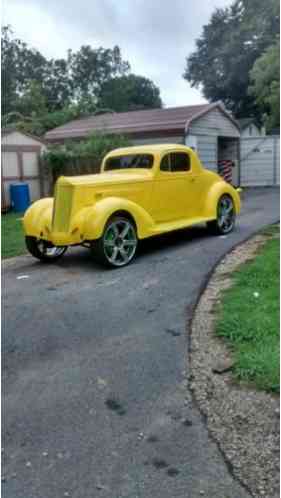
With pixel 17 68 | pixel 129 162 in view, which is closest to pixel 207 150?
pixel 129 162

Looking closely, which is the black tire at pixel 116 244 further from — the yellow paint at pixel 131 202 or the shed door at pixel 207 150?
the shed door at pixel 207 150

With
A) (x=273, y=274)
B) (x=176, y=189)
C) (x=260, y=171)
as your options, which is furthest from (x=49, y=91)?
(x=273, y=274)

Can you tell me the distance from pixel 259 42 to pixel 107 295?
2595 centimetres

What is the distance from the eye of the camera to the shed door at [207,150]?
15398mm

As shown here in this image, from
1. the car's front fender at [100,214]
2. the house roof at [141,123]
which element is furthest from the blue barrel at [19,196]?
the car's front fender at [100,214]

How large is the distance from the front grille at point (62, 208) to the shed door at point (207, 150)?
10063 mm

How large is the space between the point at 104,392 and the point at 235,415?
84cm

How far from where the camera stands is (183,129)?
14078 millimetres

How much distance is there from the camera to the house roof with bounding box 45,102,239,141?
47.6 ft

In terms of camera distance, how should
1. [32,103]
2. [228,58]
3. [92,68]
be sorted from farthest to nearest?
1. [92,68]
2. [32,103]
3. [228,58]

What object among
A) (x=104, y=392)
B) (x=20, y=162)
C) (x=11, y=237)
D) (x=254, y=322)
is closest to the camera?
(x=104, y=392)

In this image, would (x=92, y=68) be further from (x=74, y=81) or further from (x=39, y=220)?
(x=39, y=220)

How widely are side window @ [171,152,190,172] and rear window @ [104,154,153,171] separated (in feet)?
1.38

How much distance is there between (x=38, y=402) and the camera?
2785 mm
